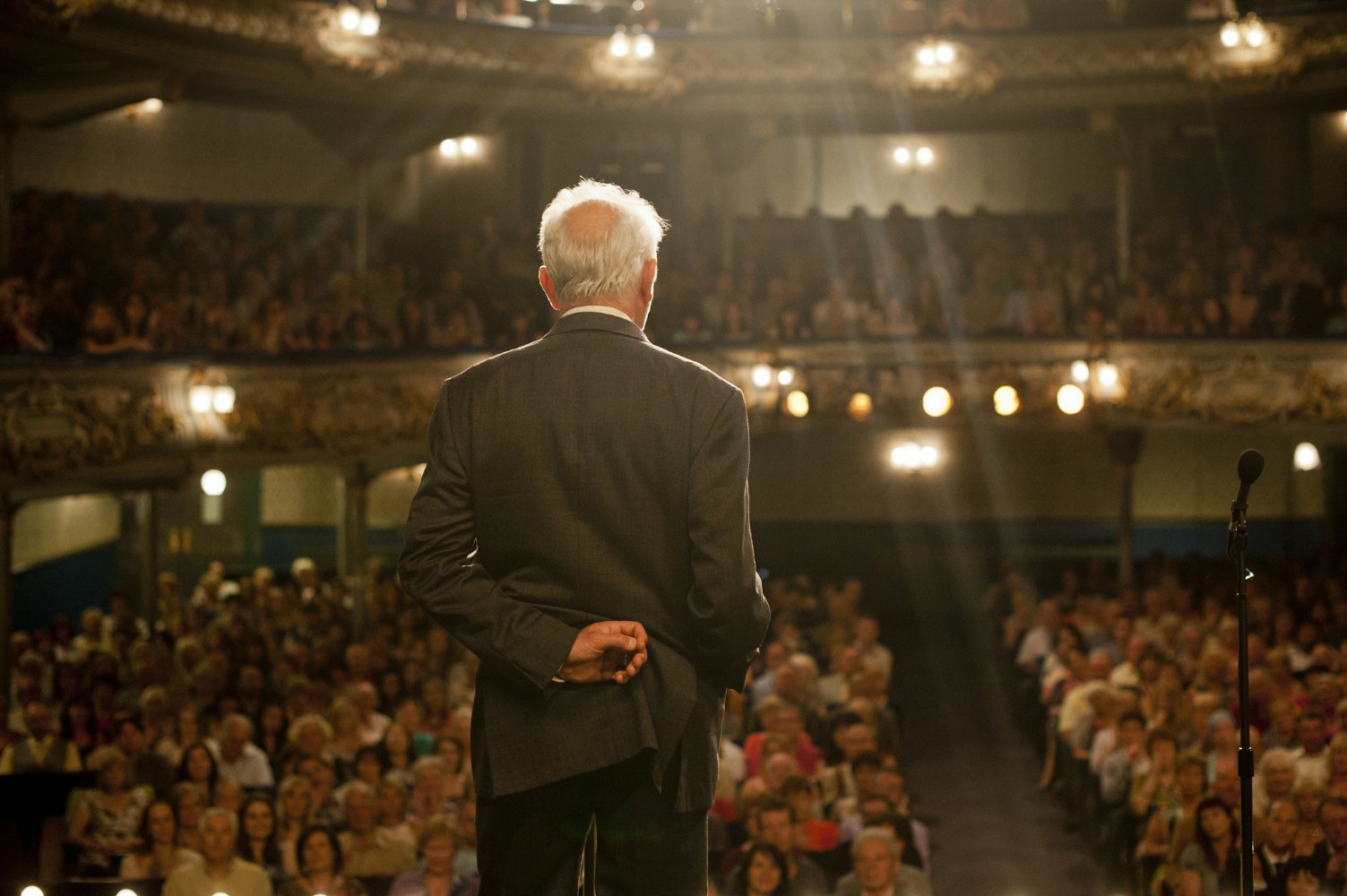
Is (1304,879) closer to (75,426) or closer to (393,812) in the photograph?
(393,812)

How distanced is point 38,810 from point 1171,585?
Answer: 10084 millimetres

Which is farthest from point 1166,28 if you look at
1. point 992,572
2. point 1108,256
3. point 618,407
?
point 618,407

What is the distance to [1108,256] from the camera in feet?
56.3

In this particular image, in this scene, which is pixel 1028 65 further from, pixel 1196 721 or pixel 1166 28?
pixel 1196 721

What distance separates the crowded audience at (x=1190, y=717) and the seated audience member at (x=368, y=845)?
3.99m

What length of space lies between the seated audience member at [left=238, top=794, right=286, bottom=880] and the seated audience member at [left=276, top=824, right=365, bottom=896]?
0.45m

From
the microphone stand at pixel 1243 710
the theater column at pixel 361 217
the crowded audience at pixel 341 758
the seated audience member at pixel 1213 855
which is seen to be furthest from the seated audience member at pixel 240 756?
the theater column at pixel 361 217

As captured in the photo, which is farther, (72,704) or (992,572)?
(992,572)

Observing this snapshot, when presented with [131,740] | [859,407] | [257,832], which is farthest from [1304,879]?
[859,407]

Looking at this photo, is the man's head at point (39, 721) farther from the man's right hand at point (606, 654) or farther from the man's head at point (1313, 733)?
the man's head at point (1313, 733)

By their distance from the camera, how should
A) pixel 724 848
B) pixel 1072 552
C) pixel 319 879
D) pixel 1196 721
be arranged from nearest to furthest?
pixel 319 879
pixel 724 848
pixel 1196 721
pixel 1072 552

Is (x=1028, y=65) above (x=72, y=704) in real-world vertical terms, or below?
above

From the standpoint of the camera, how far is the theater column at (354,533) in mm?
15750

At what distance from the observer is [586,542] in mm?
2600
